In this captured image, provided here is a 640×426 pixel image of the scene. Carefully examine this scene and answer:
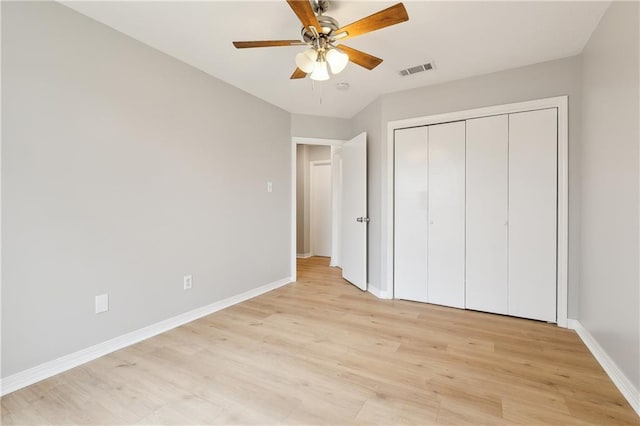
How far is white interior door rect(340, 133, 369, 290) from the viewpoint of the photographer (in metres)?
3.70

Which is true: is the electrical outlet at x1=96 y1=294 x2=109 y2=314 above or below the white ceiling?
below

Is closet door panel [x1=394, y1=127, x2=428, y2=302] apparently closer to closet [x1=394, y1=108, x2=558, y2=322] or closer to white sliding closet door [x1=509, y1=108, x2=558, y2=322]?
closet [x1=394, y1=108, x2=558, y2=322]

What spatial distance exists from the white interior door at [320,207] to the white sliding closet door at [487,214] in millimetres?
3260

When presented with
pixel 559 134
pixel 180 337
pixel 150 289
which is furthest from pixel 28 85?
pixel 559 134

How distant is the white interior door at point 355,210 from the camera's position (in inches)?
145

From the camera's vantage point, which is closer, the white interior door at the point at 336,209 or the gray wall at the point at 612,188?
the gray wall at the point at 612,188

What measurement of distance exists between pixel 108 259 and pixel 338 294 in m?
2.40

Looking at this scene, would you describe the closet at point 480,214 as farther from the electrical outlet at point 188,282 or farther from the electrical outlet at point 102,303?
the electrical outlet at point 102,303

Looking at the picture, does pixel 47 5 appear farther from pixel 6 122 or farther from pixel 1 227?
pixel 1 227

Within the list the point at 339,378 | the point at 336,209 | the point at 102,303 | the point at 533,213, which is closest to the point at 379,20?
the point at 339,378

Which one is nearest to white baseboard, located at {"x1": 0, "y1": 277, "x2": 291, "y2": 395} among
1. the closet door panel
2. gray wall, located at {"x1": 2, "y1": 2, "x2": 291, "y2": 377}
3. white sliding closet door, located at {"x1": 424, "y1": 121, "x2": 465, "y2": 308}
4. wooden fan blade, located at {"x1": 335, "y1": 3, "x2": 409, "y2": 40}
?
gray wall, located at {"x1": 2, "y1": 2, "x2": 291, "y2": 377}

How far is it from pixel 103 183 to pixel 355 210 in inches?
107

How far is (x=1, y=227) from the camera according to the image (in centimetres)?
165

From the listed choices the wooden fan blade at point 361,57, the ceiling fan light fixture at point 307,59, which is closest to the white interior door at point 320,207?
the wooden fan blade at point 361,57
